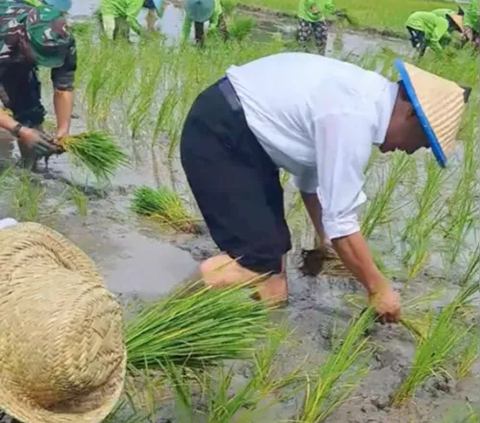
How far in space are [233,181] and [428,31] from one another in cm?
833

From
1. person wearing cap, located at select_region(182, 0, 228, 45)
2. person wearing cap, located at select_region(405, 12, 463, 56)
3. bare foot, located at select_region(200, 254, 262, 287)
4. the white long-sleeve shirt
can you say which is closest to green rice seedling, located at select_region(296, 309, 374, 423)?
the white long-sleeve shirt

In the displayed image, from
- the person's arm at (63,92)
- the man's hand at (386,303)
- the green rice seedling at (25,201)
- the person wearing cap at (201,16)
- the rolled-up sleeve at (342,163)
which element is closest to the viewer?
the rolled-up sleeve at (342,163)

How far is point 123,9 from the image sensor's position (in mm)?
9484

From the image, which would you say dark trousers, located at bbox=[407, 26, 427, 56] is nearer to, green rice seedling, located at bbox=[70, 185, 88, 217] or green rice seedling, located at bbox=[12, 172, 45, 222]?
green rice seedling, located at bbox=[70, 185, 88, 217]

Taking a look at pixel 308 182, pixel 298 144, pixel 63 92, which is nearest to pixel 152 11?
pixel 63 92

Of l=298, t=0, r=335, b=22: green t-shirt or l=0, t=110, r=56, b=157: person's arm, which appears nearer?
l=0, t=110, r=56, b=157: person's arm

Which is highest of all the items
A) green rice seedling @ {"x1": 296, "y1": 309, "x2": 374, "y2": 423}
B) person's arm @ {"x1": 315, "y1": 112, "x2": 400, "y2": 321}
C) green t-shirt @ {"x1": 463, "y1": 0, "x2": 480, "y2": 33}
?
person's arm @ {"x1": 315, "y1": 112, "x2": 400, "y2": 321}

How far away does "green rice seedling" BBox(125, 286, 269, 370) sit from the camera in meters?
2.00

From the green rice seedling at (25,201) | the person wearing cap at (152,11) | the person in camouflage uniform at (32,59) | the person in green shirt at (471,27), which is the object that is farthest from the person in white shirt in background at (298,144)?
the person in green shirt at (471,27)

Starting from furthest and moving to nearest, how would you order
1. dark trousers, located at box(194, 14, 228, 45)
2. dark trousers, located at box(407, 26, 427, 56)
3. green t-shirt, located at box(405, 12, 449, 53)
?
dark trousers, located at box(407, 26, 427, 56)
green t-shirt, located at box(405, 12, 449, 53)
dark trousers, located at box(194, 14, 228, 45)

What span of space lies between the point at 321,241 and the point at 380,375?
78cm

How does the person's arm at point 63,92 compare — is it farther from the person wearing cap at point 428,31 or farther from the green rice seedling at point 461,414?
the person wearing cap at point 428,31

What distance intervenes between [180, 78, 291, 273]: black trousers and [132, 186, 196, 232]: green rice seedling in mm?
773

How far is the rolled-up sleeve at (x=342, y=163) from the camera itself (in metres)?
2.38
